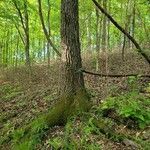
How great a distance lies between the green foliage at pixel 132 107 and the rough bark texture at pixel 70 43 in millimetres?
1000

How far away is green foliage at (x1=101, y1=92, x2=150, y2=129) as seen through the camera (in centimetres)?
726

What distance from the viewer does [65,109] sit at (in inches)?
301

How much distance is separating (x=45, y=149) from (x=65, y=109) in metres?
1.28

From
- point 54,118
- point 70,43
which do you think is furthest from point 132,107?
point 70,43

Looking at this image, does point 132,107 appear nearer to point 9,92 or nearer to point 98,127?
point 98,127

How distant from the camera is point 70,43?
25.5 ft

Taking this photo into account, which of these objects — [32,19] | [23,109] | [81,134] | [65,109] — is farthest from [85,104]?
[32,19]

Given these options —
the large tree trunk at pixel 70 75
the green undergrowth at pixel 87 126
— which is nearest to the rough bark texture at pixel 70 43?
the large tree trunk at pixel 70 75

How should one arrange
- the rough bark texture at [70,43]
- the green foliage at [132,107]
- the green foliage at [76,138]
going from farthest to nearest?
1. the rough bark texture at [70,43]
2. the green foliage at [132,107]
3. the green foliage at [76,138]

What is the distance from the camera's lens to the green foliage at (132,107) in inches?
286

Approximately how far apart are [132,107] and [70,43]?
2.26m

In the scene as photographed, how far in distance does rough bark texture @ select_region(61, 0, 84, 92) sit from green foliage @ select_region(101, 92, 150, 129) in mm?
1000

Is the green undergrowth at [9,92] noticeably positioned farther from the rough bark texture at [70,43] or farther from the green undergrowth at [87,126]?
the rough bark texture at [70,43]

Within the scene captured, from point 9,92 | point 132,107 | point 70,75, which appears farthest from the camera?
point 9,92
